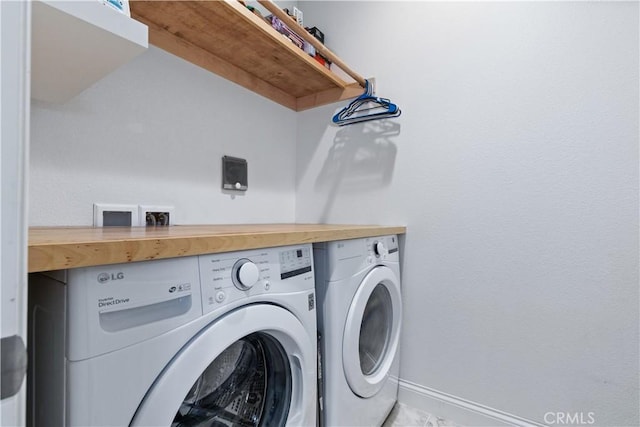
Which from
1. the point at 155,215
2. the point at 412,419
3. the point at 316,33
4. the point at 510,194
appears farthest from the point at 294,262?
the point at 316,33

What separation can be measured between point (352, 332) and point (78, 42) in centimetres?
104

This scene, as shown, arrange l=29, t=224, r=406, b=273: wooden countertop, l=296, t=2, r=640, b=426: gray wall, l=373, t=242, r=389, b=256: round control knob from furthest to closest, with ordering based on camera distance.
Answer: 1. l=373, t=242, r=389, b=256: round control knob
2. l=296, t=2, r=640, b=426: gray wall
3. l=29, t=224, r=406, b=273: wooden countertop

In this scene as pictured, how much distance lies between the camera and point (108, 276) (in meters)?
0.42

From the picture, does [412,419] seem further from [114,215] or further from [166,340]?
[114,215]

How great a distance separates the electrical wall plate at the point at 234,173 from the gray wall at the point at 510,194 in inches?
23.4

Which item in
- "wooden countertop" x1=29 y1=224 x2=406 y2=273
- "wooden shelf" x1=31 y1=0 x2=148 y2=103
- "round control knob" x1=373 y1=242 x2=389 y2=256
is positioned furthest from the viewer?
"round control knob" x1=373 y1=242 x2=389 y2=256

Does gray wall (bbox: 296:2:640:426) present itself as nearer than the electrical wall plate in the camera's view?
Yes

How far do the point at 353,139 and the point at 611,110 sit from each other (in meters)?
1.05

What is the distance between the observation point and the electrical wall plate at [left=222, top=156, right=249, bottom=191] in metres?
1.39

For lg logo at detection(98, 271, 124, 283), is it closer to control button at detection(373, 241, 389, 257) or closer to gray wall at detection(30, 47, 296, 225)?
gray wall at detection(30, 47, 296, 225)

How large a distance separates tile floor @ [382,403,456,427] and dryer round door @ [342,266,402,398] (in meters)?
0.29

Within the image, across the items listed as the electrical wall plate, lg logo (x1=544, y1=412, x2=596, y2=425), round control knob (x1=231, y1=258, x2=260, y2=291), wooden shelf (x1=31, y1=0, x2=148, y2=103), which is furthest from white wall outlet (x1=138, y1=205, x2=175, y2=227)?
lg logo (x1=544, y1=412, x2=596, y2=425)

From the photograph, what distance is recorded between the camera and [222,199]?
1.39m

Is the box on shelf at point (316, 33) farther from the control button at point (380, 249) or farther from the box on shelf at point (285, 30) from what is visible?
the control button at point (380, 249)
